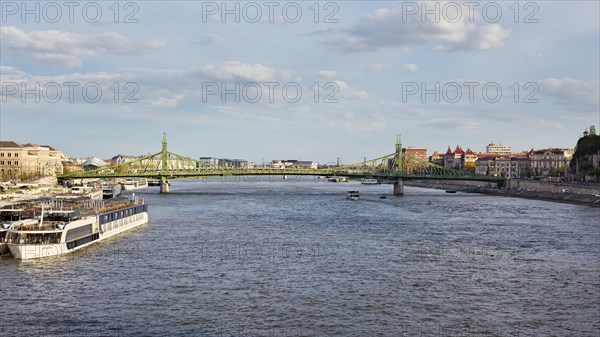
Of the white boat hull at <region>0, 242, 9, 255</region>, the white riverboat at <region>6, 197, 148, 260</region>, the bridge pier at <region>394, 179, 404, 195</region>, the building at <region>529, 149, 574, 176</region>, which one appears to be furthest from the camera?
the building at <region>529, 149, 574, 176</region>

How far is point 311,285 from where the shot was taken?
2761cm

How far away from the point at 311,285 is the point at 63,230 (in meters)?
15.8

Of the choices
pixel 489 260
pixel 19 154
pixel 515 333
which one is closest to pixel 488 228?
pixel 489 260

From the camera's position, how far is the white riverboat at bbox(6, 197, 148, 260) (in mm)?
34125

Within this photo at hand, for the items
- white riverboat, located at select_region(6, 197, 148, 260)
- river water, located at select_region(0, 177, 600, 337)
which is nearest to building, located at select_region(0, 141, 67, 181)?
white riverboat, located at select_region(6, 197, 148, 260)

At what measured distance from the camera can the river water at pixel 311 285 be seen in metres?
21.5

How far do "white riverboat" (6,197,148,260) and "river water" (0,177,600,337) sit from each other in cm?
101

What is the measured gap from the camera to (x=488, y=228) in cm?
5322

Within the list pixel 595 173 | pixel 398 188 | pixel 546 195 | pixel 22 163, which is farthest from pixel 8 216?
pixel 595 173

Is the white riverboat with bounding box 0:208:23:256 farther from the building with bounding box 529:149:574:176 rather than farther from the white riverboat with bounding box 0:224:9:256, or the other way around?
Result: the building with bounding box 529:149:574:176

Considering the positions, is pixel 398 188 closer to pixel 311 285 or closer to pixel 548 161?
pixel 311 285

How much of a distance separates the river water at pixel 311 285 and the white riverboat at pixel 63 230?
1.01 meters

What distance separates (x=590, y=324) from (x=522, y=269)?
34.0 feet

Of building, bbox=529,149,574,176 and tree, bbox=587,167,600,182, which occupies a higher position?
building, bbox=529,149,574,176
